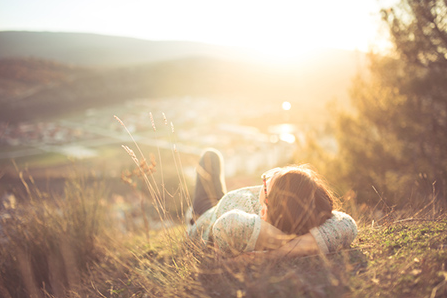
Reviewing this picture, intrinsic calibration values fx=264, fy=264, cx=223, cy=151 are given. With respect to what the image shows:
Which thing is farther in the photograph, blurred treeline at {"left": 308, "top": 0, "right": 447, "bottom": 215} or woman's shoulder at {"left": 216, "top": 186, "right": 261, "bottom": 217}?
blurred treeline at {"left": 308, "top": 0, "right": 447, "bottom": 215}

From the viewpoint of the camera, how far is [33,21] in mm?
2449

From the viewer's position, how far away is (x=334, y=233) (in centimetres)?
113

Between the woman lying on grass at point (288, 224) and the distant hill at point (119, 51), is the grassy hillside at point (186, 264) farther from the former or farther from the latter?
the distant hill at point (119, 51)

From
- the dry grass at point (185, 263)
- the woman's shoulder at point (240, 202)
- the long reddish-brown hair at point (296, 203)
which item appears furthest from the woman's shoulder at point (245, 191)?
the long reddish-brown hair at point (296, 203)

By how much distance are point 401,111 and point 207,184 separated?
11.5 feet

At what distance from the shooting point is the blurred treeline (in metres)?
3.34

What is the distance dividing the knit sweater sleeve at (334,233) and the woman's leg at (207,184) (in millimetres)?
858

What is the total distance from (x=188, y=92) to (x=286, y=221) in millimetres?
20450

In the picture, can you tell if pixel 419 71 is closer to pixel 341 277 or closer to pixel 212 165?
pixel 212 165

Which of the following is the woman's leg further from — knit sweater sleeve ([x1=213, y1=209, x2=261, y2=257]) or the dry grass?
knit sweater sleeve ([x1=213, y1=209, x2=261, y2=257])

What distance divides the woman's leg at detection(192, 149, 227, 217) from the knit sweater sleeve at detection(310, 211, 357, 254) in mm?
858

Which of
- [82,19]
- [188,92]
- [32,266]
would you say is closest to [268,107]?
[188,92]

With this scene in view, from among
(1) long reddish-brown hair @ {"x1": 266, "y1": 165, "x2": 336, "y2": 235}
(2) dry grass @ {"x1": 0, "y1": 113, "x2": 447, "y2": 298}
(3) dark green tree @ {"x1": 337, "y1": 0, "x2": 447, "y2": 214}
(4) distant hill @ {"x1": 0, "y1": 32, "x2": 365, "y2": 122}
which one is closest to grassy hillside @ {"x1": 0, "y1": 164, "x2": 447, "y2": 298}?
(2) dry grass @ {"x1": 0, "y1": 113, "x2": 447, "y2": 298}

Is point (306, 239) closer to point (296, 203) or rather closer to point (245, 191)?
point (296, 203)
